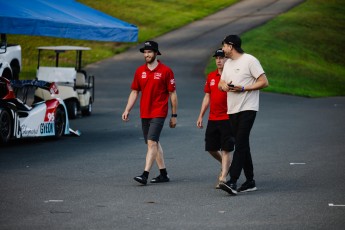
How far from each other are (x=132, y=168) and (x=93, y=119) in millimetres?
9620

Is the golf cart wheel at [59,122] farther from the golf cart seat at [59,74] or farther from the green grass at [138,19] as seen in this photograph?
the green grass at [138,19]

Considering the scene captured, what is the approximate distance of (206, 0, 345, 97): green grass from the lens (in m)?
36.1

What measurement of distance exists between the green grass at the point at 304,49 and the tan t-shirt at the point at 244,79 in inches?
846

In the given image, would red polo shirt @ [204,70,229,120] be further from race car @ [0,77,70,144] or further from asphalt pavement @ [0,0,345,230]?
race car @ [0,77,70,144]

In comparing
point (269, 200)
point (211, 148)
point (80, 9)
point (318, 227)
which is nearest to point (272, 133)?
point (80, 9)

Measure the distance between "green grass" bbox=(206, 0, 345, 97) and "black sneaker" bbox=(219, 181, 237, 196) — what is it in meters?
21.8

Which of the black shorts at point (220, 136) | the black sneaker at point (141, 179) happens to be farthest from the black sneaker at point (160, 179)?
the black shorts at point (220, 136)

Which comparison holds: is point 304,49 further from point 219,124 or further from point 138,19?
point 219,124

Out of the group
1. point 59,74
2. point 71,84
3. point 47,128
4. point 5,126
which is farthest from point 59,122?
point 59,74

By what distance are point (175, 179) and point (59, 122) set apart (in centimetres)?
656

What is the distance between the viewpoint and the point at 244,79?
11078mm

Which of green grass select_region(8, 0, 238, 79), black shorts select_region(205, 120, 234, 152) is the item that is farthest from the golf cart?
green grass select_region(8, 0, 238, 79)

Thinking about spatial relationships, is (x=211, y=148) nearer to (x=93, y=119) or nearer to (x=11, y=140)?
(x=11, y=140)

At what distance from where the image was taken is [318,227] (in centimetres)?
873
